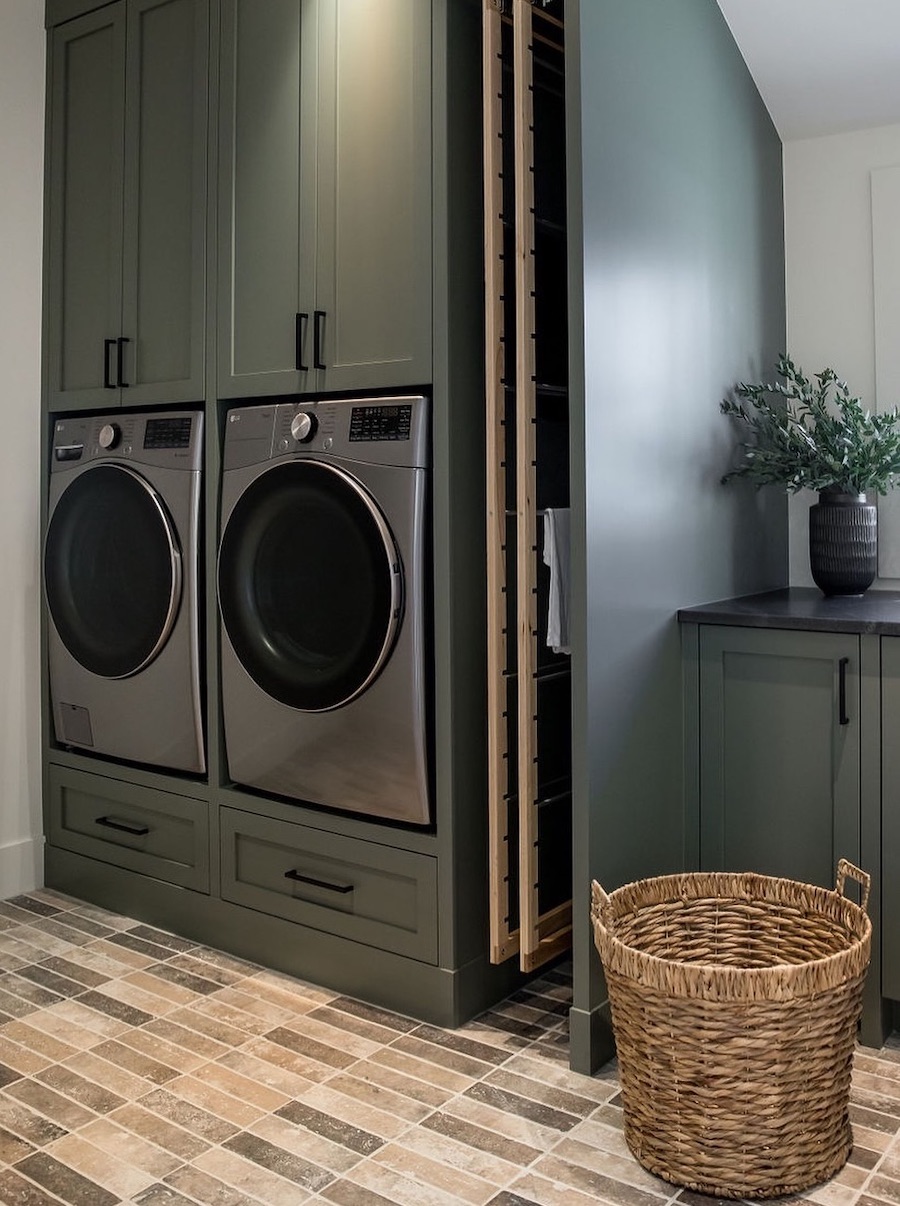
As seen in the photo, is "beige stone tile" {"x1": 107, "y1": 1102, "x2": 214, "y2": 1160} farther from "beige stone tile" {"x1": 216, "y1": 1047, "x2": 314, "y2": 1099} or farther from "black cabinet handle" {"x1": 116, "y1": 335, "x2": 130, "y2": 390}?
"black cabinet handle" {"x1": 116, "y1": 335, "x2": 130, "y2": 390}

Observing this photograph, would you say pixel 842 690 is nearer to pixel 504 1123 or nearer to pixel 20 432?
pixel 504 1123

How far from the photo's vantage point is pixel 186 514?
2754mm

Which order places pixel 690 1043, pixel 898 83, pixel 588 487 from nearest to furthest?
pixel 690 1043 < pixel 588 487 < pixel 898 83

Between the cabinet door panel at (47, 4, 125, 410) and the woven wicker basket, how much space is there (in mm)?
2043

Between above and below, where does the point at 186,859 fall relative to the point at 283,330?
below

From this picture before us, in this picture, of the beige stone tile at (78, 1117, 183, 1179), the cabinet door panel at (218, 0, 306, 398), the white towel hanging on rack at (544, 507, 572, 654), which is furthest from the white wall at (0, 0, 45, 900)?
the white towel hanging on rack at (544, 507, 572, 654)

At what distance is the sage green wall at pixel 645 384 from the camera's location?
2137 millimetres

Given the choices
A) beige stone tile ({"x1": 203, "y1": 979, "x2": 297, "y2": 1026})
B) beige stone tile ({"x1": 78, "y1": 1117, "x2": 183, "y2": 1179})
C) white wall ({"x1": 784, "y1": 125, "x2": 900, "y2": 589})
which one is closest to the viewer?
beige stone tile ({"x1": 78, "y1": 1117, "x2": 183, "y2": 1179})

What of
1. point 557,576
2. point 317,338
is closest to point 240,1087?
point 557,576

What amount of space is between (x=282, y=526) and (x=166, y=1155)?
50.0 inches

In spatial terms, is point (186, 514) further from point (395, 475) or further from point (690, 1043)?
point (690, 1043)

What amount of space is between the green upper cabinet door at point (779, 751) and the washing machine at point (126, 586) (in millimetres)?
1237

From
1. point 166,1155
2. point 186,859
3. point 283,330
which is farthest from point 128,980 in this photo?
point 283,330

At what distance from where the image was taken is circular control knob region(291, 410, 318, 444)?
2449 mm
